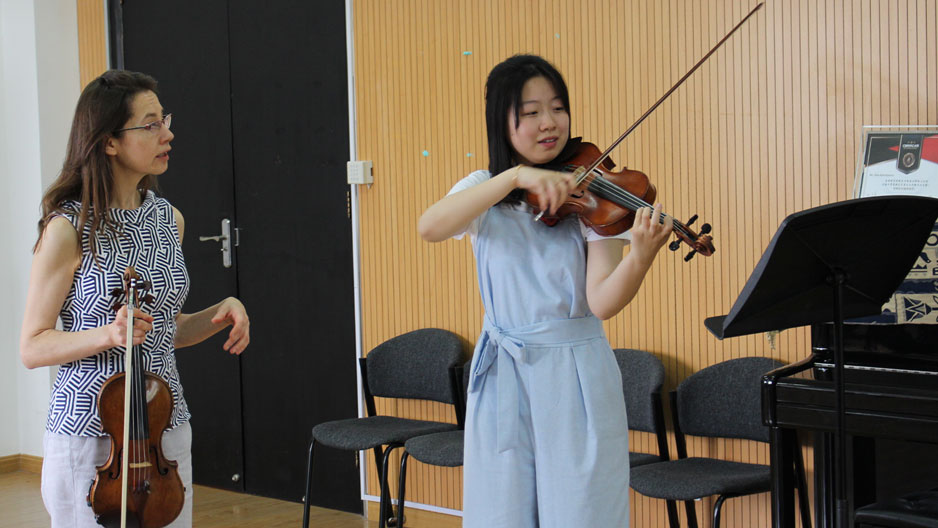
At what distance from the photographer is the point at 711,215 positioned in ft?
10.6

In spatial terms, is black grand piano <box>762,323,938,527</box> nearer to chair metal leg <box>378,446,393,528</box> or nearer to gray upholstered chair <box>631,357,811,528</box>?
gray upholstered chair <box>631,357,811,528</box>

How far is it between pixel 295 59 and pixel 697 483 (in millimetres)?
2655

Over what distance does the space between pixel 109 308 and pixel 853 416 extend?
1527 mm

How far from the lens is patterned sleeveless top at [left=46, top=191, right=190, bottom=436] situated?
6.19 feet

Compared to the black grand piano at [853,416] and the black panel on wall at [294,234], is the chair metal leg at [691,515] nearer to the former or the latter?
A: the black grand piano at [853,416]

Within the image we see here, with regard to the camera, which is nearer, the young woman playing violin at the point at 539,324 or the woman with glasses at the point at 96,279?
the young woman playing violin at the point at 539,324

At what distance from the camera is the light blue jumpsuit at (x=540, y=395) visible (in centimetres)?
174

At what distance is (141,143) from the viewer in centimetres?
198

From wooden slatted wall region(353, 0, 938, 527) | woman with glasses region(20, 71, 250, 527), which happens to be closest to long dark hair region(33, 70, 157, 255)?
woman with glasses region(20, 71, 250, 527)

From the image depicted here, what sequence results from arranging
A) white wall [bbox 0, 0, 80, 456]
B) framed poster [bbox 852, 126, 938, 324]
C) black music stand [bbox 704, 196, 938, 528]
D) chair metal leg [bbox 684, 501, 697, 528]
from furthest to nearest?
white wall [bbox 0, 0, 80, 456] → chair metal leg [bbox 684, 501, 697, 528] → framed poster [bbox 852, 126, 938, 324] → black music stand [bbox 704, 196, 938, 528]

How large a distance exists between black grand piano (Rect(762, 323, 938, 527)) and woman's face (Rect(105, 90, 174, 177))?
4.62ft

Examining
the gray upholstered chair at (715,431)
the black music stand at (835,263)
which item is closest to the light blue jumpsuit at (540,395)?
the black music stand at (835,263)

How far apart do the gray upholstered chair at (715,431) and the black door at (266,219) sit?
165 cm

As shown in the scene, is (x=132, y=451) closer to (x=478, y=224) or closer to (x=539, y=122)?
(x=478, y=224)
